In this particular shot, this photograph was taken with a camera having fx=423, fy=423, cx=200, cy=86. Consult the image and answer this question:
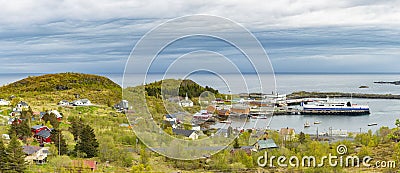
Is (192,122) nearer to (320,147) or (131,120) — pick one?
(320,147)

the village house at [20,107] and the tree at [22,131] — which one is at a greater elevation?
the village house at [20,107]

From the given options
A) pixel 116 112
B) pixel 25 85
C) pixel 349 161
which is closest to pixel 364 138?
pixel 349 161

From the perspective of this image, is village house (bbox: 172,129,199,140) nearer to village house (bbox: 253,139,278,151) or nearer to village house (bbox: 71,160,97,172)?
village house (bbox: 253,139,278,151)

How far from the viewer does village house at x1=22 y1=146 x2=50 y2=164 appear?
6859 mm

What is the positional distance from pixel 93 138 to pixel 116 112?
4675 millimetres

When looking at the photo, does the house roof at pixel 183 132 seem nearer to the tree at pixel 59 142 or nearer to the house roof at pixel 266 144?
the house roof at pixel 266 144

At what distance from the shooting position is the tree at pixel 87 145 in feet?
24.1

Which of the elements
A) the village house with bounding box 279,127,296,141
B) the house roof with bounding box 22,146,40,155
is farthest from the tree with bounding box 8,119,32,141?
the village house with bounding box 279,127,296,141

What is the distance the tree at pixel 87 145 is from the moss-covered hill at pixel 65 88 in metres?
6.55

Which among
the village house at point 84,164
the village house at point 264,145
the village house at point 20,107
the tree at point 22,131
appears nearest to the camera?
the village house at point 84,164

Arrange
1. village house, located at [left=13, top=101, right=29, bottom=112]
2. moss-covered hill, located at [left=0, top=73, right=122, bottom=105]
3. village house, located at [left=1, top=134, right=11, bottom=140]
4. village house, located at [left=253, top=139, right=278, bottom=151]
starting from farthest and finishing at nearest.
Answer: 1. moss-covered hill, located at [left=0, top=73, right=122, bottom=105]
2. village house, located at [left=13, top=101, right=29, bottom=112]
3. village house, located at [left=1, top=134, right=11, bottom=140]
4. village house, located at [left=253, top=139, right=278, bottom=151]

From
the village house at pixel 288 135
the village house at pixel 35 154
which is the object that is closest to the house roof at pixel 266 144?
the village house at pixel 288 135

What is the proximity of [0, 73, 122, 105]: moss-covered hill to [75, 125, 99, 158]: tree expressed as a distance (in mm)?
6545

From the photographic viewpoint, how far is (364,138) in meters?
9.11
